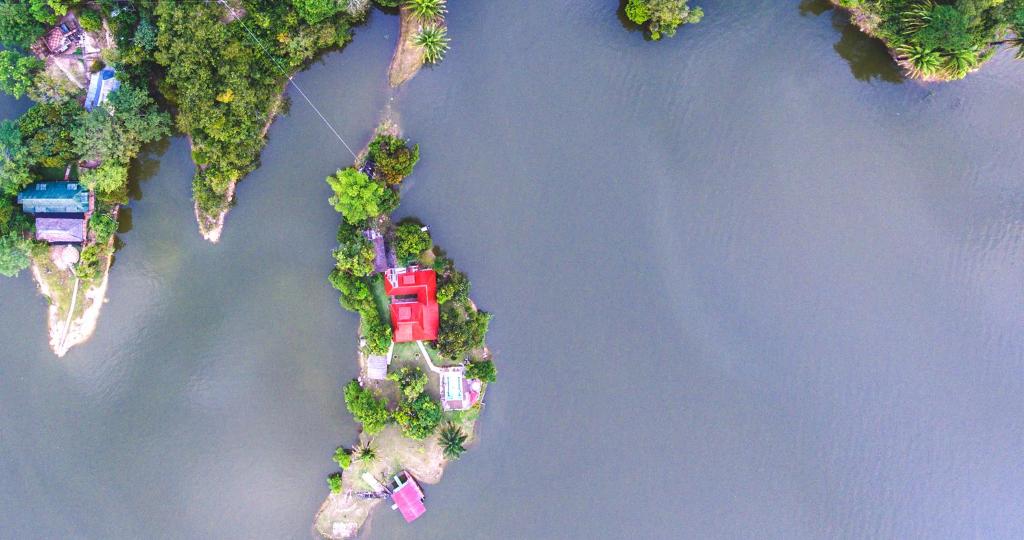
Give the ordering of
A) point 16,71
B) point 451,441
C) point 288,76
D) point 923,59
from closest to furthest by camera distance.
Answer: point 16,71, point 923,59, point 288,76, point 451,441

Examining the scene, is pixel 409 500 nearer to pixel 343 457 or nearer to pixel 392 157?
pixel 343 457

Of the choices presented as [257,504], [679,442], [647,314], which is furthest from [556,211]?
[257,504]

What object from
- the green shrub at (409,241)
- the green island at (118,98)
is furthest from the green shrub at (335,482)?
the green island at (118,98)

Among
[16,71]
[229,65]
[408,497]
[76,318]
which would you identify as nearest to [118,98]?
[16,71]

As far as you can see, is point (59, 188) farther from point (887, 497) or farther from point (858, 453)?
point (887, 497)

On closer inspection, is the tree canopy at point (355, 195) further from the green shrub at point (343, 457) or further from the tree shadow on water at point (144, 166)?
the green shrub at point (343, 457)

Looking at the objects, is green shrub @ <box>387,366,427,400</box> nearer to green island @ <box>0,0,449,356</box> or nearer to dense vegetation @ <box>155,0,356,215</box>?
green island @ <box>0,0,449,356</box>

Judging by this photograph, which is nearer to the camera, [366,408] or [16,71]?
[16,71]
